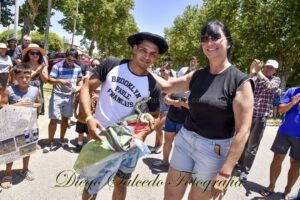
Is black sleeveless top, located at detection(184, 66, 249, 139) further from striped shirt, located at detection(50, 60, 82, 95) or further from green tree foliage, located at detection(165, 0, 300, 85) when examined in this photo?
green tree foliage, located at detection(165, 0, 300, 85)

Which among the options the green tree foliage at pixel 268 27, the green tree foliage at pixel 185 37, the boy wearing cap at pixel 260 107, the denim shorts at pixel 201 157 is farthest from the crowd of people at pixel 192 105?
the green tree foliage at pixel 185 37

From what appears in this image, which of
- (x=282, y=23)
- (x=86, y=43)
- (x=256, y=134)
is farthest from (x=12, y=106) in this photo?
(x=86, y=43)

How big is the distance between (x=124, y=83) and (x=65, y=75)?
429 cm

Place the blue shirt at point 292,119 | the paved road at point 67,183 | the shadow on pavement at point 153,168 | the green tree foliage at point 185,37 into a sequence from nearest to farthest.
Result: the paved road at point 67,183 → the blue shirt at point 292,119 → the shadow on pavement at point 153,168 → the green tree foliage at point 185,37

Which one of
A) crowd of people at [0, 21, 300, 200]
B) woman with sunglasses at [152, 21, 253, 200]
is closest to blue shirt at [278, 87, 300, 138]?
crowd of people at [0, 21, 300, 200]

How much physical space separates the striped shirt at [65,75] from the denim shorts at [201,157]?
4.43 metres

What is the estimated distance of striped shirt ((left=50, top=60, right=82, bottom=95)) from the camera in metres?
7.25

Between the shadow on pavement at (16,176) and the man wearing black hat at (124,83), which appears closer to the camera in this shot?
the man wearing black hat at (124,83)

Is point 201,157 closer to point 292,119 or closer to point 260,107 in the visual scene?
point 292,119

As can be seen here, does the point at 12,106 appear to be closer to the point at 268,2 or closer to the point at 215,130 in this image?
the point at 215,130

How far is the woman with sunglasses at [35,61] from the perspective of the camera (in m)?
6.93

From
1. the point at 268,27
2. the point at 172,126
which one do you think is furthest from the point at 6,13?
the point at 172,126

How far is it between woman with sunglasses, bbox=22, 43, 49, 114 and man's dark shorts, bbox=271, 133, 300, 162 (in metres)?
4.36

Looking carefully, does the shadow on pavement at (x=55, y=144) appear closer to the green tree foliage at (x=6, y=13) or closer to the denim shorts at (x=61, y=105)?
the denim shorts at (x=61, y=105)
